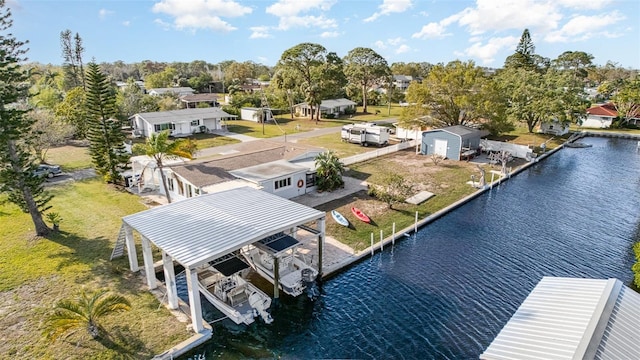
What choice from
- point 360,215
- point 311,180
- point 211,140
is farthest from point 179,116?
point 360,215

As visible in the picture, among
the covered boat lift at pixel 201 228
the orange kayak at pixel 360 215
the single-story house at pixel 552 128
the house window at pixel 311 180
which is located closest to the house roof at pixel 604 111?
the single-story house at pixel 552 128

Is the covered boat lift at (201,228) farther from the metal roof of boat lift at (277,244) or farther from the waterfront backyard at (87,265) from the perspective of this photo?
the waterfront backyard at (87,265)

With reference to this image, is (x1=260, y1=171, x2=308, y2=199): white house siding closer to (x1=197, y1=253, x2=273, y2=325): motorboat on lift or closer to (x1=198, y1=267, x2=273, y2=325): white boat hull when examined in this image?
(x1=197, y1=253, x2=273, y2=325): motorboat on lift

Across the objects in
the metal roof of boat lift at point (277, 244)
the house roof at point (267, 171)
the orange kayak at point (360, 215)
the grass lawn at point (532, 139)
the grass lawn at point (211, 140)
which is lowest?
the orange kayak at point (360, 215)

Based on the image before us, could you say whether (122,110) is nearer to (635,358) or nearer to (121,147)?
(121,147)

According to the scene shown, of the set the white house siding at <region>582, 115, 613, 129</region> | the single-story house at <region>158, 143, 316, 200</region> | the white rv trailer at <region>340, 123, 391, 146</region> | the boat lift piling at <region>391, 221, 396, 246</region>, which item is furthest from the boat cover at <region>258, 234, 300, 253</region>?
the white house siding at <region>582, 115, 613, 129</region>

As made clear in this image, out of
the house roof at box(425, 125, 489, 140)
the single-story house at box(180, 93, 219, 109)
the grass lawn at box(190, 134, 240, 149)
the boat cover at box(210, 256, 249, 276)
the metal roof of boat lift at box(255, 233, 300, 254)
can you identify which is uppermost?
the single-story house at box(180, 93, 219, 109)

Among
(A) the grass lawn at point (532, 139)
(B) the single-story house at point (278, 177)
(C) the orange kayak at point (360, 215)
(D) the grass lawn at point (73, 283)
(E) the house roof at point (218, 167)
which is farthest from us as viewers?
(A) the grass lawn at point (532, 139)

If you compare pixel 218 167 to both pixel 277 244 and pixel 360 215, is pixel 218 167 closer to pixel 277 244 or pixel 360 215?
pixel 360 215
